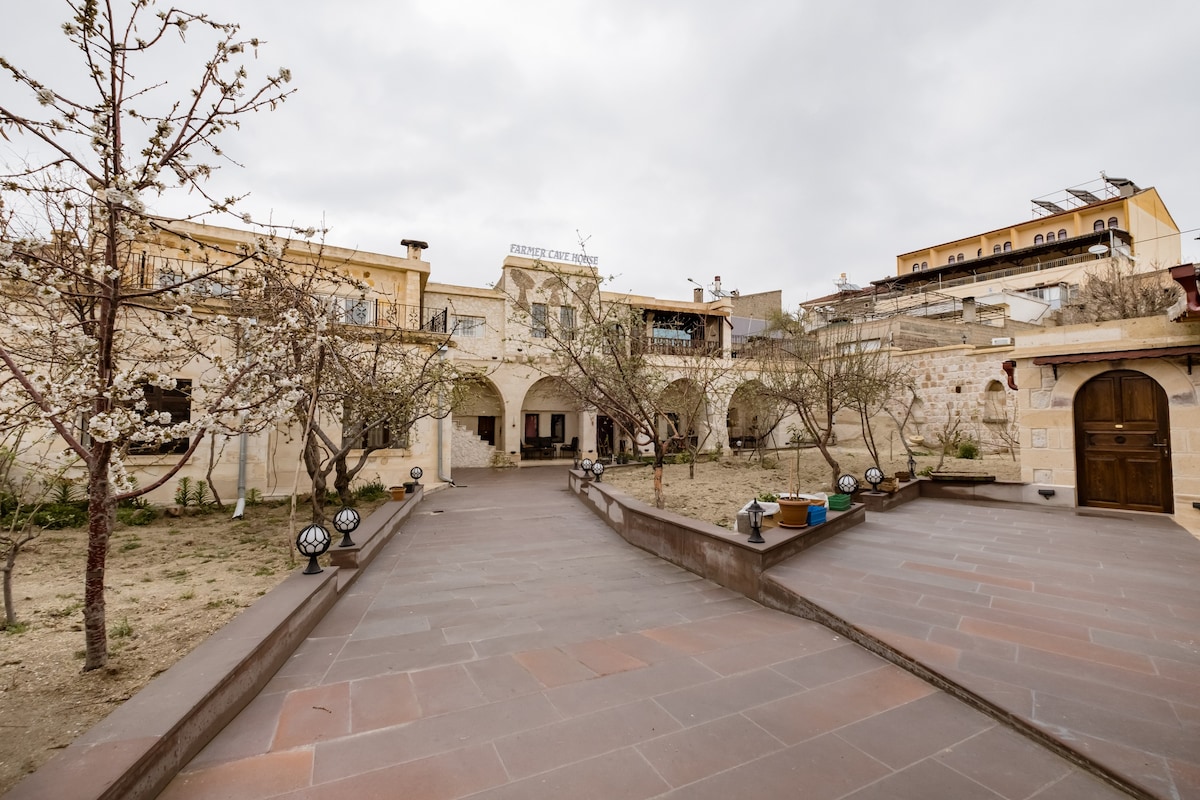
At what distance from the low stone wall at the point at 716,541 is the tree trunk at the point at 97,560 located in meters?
4.82

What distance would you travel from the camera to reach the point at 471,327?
17844 millimetres

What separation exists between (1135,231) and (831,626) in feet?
119

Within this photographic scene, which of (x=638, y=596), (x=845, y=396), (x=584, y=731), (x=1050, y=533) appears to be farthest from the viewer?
(x=845, y=396)

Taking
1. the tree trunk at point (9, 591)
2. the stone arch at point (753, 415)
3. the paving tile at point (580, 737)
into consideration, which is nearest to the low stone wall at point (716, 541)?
the paving tile at point (580, 737)

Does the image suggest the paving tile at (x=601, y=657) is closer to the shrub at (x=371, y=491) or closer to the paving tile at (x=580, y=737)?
the paving tile at (x=580, y=737)

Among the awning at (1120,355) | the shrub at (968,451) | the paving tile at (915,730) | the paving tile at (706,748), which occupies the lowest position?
the paving tile at (915,730)

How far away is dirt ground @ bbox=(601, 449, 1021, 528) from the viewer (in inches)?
340

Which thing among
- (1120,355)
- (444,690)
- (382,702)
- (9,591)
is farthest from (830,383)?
(9,591)

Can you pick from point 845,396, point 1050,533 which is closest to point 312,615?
point 1050,533

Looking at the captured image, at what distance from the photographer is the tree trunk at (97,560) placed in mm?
2913

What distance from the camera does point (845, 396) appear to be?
11.3 meters

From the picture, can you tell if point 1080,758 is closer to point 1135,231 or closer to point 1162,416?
point 1162,416

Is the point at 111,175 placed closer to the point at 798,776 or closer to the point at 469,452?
the point at 798,776

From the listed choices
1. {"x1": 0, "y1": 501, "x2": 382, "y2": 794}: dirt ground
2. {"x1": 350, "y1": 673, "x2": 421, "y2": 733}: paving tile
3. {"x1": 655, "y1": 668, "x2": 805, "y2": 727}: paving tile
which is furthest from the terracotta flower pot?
Result: {"x1": 0, "y1": 501, "x2": 382, "y2": 794}: dirt ground
